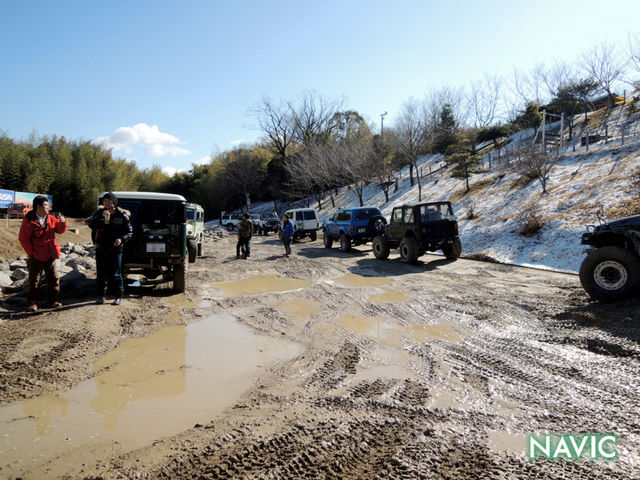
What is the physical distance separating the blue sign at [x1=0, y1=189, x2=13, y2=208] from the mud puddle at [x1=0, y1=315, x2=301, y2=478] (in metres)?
21.5

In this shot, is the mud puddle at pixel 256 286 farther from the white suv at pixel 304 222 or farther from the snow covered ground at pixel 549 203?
the white suv at pixel 304 222

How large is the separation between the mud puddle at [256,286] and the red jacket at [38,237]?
2.99 metres

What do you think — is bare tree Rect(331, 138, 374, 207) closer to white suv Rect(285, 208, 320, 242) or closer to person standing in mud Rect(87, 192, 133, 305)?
white suv Rect(285, 208, 320, 242)

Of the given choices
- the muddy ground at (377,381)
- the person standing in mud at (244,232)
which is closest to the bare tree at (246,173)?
the person standing in mud at (244,232)

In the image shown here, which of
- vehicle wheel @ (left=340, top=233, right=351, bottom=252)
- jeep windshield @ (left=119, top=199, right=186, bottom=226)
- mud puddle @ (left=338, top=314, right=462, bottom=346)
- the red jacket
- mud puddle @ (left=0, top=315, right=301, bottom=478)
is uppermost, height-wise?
jeep windshield @ (left=119, top=199, right=186, bottom=226)

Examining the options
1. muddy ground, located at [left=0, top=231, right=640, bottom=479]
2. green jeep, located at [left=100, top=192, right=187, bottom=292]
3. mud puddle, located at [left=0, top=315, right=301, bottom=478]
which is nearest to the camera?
muddy ground, located at [left=0, top=231, right=640, bottom=479]

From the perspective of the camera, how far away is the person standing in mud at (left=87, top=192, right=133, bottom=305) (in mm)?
6016

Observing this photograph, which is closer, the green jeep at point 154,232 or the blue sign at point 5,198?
the green jeep at point 154,232

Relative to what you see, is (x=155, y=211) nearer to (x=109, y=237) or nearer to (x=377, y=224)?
(x=109, y=237)

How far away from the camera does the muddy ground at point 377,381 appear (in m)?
2.33

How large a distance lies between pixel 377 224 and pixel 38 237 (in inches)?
426

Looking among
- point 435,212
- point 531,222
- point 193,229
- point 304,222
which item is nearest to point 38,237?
point 193,229

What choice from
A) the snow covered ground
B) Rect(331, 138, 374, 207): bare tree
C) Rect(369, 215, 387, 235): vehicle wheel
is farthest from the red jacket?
Rect(331, 138, 374, 207): bare tree

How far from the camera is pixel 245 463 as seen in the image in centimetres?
234
